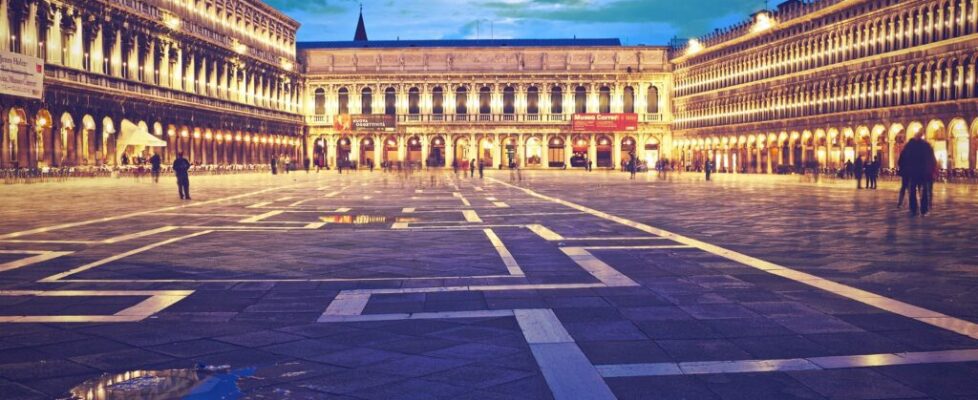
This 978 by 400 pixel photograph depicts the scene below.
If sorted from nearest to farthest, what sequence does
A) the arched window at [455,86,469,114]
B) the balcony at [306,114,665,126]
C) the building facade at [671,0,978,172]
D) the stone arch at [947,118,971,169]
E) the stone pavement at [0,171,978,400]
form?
the stone pavement at [0,171,978,400] → the stone arch at [947,118,971,169] → the building facade at [671,0,978,172] → the balcony at [306,114,665,126] → the arched window at [455,86,469,114]

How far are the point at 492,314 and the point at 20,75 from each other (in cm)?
2783

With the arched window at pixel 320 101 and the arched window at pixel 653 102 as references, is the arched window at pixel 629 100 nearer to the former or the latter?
the arched window at pixel 653 102

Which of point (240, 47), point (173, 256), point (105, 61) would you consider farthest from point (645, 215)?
point (240, 47)

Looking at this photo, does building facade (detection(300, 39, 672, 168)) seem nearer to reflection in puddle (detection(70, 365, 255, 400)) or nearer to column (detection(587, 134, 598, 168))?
column (detection(587, 134, 598, 168))

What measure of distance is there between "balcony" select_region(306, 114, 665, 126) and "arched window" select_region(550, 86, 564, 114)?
0.62 metres

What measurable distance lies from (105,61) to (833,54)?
43618mm

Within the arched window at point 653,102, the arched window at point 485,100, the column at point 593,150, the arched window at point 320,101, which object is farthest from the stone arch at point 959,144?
the arched window at point 320,101

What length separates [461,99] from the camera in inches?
3027

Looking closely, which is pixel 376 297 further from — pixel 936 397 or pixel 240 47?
pixel 240 47

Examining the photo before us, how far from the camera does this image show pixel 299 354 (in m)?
4.50

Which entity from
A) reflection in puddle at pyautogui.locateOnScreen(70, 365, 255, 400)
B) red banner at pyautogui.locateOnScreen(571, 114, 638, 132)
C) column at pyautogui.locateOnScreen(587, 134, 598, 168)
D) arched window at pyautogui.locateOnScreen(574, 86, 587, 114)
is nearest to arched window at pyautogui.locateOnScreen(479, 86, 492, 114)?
arched window at pyautogui.locateOnScreen(574, 86, 587, 114)

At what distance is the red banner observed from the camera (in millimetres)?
69312

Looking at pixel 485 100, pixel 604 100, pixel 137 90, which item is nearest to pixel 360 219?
pixel 137 90

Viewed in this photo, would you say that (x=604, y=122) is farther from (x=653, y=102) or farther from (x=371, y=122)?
(x=371, y=122)
